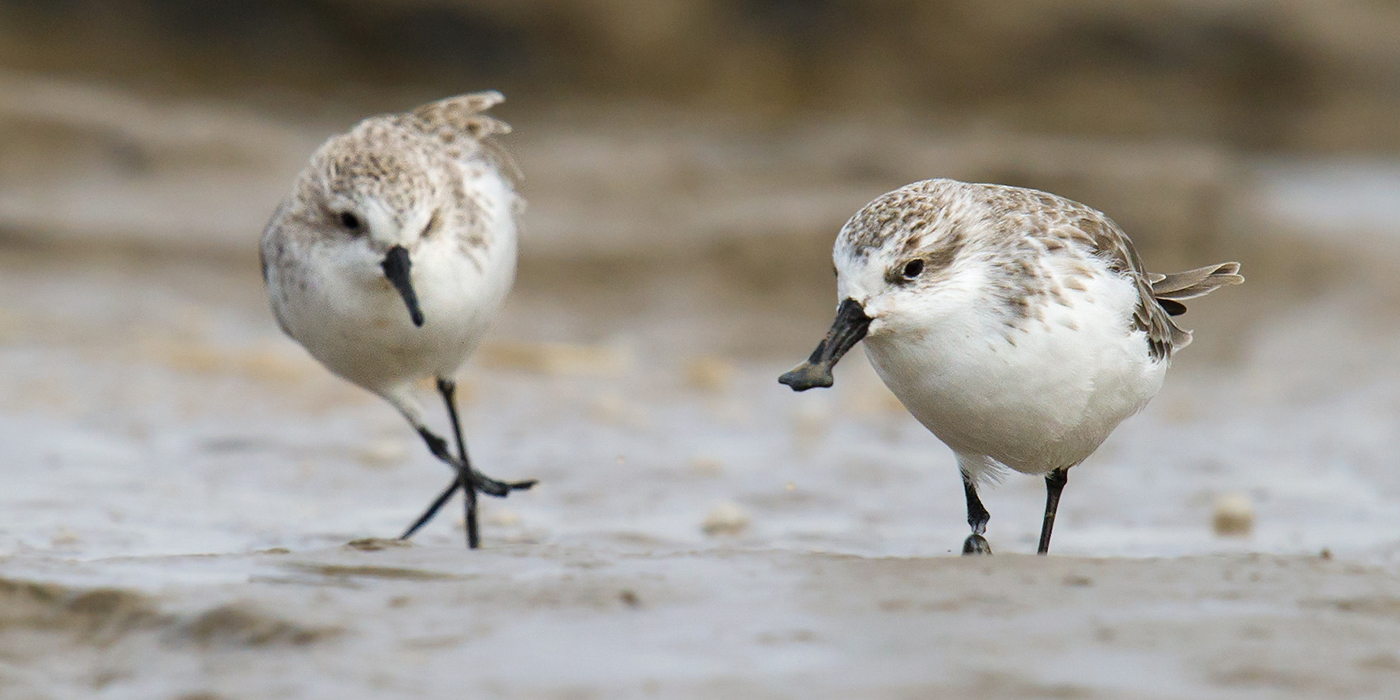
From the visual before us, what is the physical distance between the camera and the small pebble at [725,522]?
261 inches

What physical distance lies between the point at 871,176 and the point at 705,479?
21.8 feet

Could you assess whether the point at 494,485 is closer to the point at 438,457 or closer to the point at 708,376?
the point at 438,457

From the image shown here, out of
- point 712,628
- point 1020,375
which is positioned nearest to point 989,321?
point 1020,375

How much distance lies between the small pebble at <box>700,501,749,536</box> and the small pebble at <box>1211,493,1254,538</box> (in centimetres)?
204

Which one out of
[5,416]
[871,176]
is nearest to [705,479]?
[5,416]

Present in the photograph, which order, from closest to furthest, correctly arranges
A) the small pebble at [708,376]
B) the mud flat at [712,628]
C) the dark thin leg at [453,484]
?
the mud flat at [712,628], the dark thin leg at [453,484], the small pebble at [708,376]

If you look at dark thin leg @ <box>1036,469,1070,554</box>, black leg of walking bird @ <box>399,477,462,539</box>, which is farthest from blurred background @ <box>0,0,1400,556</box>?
dark thin leg @ <box>1036,469,1070,554</box>

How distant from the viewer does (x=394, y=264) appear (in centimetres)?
557

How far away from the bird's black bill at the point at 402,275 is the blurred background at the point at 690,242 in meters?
1.26

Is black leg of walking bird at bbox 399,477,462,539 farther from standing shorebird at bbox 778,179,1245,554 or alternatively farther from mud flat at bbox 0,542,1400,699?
standing shorebird at bbox 778,179,1245,554

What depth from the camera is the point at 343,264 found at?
5738 millimetres

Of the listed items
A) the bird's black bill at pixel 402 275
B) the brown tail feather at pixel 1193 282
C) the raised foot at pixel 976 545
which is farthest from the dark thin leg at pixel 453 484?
the brown tail feather at pixel 1193 282

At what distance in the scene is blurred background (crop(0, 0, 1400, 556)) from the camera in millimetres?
7402

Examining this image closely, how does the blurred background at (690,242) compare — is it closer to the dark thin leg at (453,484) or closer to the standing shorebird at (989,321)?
the dark thin leg at (453,484)
